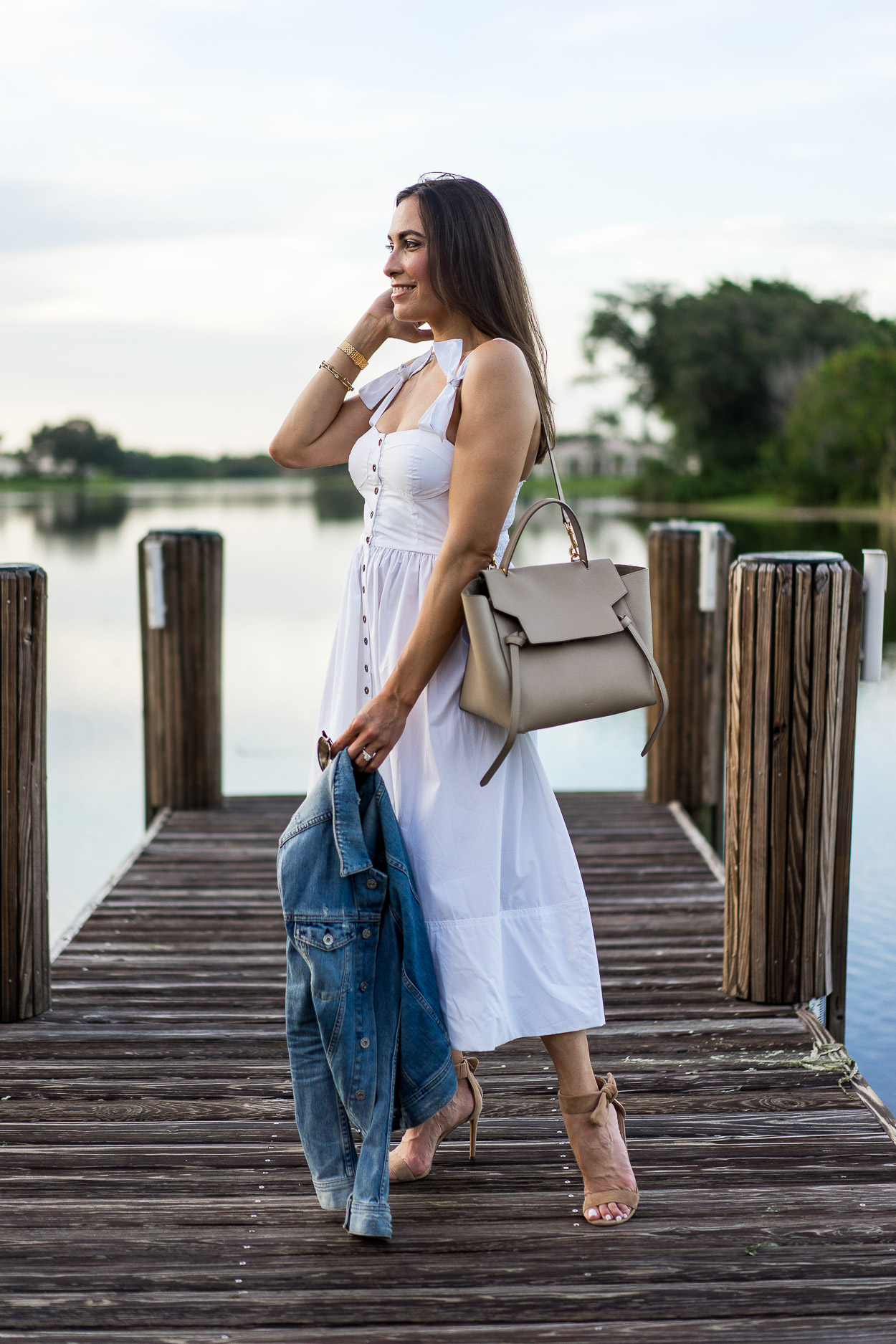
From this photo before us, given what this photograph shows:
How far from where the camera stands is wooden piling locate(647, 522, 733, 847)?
15.8ft

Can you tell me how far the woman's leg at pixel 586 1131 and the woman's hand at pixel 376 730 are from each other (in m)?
0.55

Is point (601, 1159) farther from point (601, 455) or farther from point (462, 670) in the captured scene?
point (601, 455)

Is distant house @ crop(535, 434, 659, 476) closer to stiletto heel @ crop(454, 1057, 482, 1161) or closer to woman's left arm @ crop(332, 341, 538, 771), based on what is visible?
stiletto heel @ crop(454, 1057, 482, 1161)

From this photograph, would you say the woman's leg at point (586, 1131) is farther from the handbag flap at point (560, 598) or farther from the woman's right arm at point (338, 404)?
the woman's right arm at point (338, 404)

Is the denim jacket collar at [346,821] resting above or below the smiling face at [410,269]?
below

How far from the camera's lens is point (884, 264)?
155 ft

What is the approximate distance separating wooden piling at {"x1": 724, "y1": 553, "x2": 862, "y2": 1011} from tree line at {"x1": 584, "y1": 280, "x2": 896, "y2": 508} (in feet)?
116

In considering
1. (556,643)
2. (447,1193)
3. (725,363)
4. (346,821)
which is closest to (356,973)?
(346,821)

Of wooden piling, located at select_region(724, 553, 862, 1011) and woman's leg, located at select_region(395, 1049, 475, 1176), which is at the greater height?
wooden piling, located at select_region(724, 553, 862, 1011)

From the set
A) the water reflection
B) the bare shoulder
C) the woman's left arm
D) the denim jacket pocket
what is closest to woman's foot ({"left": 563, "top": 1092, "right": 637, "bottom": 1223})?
the denim jacket pocket

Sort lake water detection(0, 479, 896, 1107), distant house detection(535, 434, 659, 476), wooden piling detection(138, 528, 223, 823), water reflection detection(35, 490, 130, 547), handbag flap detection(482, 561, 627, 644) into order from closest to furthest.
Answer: handbag flap detection(482, 561, 627, 644), wooden piling detection(138, 528, 223, 823), lake water detection(0, 479, 896, 1107), water reflection detection(35, 490, 130, 547), distant house detection(535, 434, 659, 476)

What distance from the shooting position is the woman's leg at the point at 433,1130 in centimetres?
216

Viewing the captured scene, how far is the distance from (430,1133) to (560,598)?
989mm

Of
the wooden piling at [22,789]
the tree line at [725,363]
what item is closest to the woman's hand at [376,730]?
the wooden piling at [22,789]
